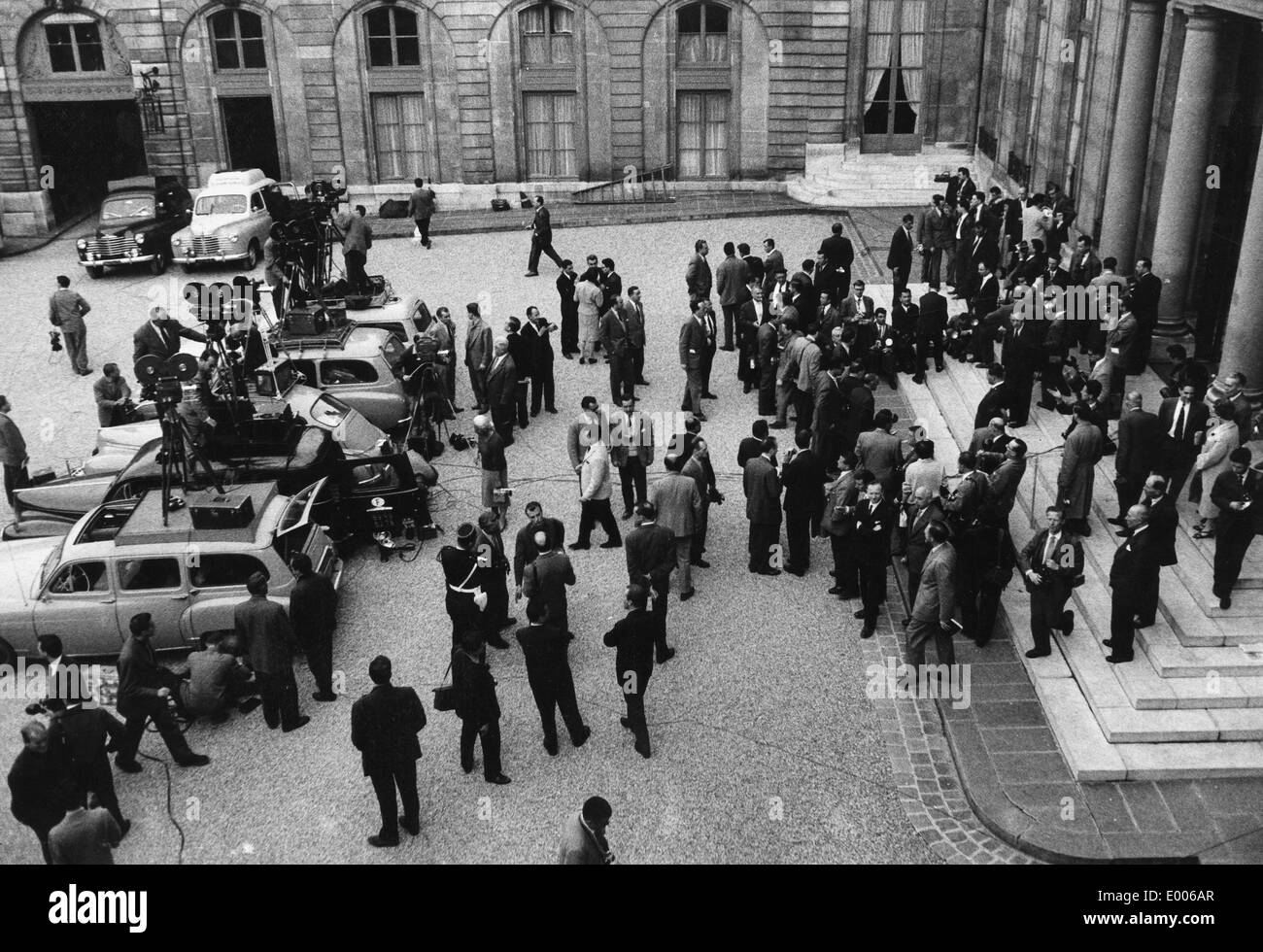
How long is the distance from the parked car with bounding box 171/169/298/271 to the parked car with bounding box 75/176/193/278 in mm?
534

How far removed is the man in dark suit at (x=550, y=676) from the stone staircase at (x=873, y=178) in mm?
21566

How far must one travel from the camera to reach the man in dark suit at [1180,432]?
1348 cm

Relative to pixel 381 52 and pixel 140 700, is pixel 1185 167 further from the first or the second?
pixel 381 52

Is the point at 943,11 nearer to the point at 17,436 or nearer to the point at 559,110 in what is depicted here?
the point at 559,110

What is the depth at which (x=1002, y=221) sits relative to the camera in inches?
874

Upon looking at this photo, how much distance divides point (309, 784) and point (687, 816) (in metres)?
3.30

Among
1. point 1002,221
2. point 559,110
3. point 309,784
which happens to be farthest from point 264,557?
point 559,110

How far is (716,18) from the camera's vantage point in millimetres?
31984

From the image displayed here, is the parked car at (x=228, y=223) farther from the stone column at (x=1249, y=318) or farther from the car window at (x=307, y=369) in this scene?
the stone column at (x=1249, y=318)

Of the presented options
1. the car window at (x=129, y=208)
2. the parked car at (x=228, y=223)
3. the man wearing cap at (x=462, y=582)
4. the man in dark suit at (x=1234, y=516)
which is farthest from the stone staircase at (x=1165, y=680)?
the car window at (x=129, y=208)

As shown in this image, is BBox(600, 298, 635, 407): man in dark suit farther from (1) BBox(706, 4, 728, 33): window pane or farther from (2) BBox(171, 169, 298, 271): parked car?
(1) BBox(706, 4, 728, 33): window pane

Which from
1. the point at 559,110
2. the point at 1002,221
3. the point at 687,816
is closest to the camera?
the point at 687,816

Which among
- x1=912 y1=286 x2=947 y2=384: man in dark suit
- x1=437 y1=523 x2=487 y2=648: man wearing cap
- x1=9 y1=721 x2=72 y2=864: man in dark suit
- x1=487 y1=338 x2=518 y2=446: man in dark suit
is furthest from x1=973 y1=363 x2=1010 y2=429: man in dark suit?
x1=9 y1=721 x2=72 y2=864: man in dark suit

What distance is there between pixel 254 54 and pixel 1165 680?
28054mm
